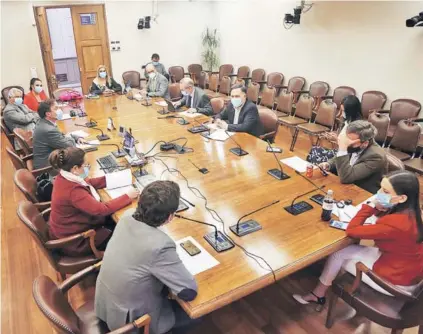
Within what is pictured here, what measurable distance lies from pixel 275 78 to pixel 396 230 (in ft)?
18.2

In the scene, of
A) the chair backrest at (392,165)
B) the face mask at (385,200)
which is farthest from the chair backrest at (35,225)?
the chair backrest at (392,165)

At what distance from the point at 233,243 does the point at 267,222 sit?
0.31m

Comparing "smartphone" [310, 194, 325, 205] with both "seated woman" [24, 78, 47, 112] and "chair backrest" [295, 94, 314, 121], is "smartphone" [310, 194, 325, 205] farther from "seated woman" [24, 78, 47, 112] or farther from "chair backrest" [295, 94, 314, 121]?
"seated woman" [24, 78, 47, 112]

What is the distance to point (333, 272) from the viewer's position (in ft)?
7.51

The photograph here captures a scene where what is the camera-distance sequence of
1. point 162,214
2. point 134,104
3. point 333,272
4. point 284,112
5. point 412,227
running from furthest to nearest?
point 284,112
point 134,104
point 333,272
point 412,227
point 162,214

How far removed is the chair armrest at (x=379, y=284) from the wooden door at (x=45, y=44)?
7529 millimetres

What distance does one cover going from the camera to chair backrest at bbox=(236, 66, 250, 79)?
304 inches

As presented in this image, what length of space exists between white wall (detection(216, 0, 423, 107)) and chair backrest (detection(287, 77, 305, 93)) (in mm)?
135

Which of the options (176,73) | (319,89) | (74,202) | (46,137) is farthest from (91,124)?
(176,73)

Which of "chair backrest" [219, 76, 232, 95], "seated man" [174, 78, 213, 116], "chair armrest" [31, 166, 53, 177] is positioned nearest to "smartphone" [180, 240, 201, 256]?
"chair armrest" [31, 166, 53, 177]

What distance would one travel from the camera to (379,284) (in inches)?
73.8

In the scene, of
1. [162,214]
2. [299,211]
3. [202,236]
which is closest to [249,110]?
[299,211]

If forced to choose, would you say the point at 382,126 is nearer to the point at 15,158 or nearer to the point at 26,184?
the point at 26,184

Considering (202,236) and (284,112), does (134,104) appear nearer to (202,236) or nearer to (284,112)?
(284,112)
